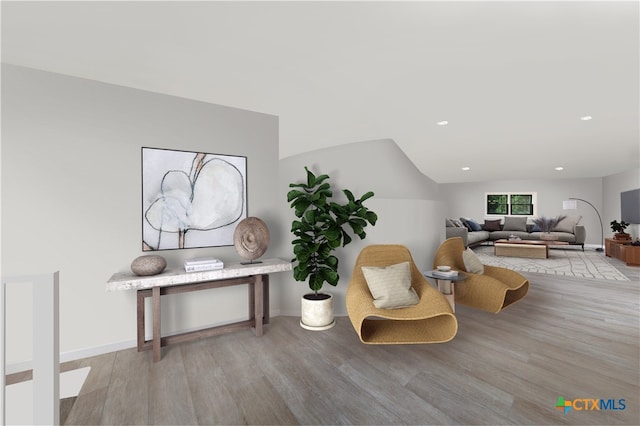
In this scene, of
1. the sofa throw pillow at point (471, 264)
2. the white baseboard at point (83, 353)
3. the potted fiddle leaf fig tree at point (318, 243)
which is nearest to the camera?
the white baseboard at point (83, 353)

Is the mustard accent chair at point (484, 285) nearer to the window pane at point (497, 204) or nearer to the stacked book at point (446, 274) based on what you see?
the stacked book at point (446, 274)

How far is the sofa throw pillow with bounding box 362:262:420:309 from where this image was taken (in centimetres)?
276

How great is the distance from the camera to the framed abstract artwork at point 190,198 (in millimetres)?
2846

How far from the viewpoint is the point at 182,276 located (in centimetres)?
255

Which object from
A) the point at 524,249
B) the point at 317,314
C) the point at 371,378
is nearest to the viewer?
the point at 371,378

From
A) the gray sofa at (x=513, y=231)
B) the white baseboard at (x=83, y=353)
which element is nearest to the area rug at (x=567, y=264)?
the gray sofa at (x=513, y=231)

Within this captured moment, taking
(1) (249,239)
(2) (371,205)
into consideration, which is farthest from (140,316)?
(2) (371,205)

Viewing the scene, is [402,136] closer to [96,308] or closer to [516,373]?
[516,373]

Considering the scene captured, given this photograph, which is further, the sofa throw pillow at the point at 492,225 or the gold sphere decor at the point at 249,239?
the sofa throw pillow at the point at 492,225

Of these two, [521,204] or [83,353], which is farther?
[521,204]

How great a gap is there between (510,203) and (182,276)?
37.1 ft

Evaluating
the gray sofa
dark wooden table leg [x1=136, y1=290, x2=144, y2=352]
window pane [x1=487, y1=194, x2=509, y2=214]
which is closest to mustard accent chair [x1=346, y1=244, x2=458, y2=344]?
dark wooden table leg [x1=136, y1=290, x2=144, y2=352]

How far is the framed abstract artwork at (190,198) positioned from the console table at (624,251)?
26.0 feet

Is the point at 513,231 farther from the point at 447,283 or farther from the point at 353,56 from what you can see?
the point at 353,56
